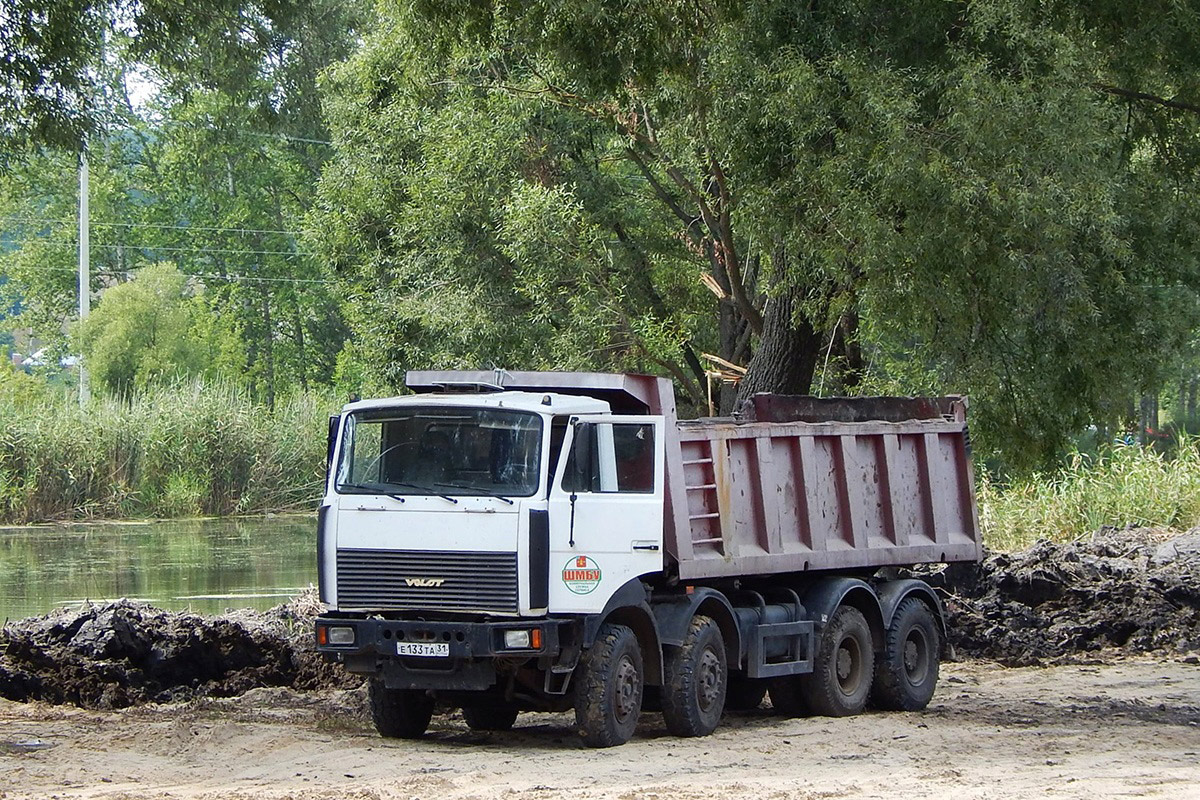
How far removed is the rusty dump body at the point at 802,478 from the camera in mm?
12000

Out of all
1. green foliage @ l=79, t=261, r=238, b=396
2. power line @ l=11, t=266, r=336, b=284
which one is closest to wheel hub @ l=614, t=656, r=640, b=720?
green foliage @ l=79, t=261, r=238, b=396

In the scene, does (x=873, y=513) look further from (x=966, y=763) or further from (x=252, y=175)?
(x=252, y=175)

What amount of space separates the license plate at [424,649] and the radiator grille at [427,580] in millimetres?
250

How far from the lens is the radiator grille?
10930mm

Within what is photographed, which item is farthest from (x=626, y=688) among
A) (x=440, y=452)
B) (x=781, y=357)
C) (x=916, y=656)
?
(x=781, y=357)

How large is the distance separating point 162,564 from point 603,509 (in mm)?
18870

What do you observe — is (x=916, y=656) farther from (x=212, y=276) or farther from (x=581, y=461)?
(x=212, y=276)

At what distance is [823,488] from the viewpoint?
1323cm

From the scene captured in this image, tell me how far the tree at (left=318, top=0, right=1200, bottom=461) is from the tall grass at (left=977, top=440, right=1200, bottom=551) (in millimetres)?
5986

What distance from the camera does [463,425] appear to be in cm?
1127

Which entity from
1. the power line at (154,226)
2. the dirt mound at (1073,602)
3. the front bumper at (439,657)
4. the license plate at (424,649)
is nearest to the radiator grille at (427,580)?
the front bumper at (439,657)

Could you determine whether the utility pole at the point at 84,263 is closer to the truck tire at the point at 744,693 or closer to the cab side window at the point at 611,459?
the truck tire at the point at 744,693

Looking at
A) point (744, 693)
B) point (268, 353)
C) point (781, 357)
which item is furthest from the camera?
point (268, 353)

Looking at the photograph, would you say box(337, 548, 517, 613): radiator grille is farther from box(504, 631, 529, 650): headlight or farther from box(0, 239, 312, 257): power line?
box(0, 239, 312, 257): power line
